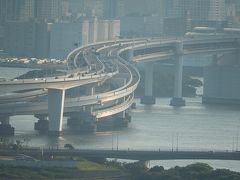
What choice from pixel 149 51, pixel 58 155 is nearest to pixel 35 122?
pixel 58 155

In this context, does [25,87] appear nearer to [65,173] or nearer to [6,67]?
[65,173]

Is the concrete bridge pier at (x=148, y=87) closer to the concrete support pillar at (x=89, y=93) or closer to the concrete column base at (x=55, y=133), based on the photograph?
the concrete support pillar at (x=89, y=93)

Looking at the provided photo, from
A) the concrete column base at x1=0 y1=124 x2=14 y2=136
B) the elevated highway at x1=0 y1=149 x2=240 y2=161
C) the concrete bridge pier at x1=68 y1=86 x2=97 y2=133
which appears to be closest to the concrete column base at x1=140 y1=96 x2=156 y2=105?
the concrete bridge pier at x1=68 y1=86 x2=97 y2=133

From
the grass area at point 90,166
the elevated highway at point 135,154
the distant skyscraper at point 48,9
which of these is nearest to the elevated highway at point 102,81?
the elevated highway at point 135,154

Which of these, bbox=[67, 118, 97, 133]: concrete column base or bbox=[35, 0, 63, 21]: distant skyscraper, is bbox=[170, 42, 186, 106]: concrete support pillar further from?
bbox=[35, 0, 63, 21]: distant skyscraper

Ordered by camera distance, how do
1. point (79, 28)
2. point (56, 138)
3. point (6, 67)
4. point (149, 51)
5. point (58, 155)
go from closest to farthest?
point (58, 155) < point (56, 138) < point (149, 51) < point (6, 67) < point (79, 28)
